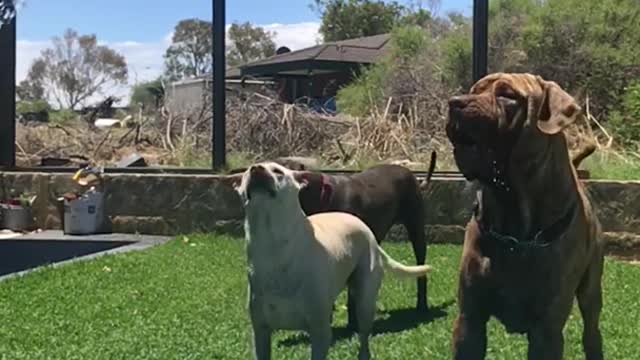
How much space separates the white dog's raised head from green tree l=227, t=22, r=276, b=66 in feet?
79.9

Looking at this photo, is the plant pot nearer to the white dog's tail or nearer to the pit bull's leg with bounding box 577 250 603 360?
the white dog's tail

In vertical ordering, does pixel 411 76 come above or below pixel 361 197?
above

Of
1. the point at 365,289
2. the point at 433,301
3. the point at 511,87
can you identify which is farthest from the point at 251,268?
the point at 433,301

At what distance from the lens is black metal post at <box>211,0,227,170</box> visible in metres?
13.5

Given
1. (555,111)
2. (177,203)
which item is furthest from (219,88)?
(555,111)

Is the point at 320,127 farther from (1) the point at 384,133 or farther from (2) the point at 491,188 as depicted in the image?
(2) the point at 491,188

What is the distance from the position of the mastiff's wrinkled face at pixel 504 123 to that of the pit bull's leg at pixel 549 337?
1.98ft

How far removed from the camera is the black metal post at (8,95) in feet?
47.5

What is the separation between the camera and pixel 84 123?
2088 centimetres

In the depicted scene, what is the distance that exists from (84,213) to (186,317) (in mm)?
5823

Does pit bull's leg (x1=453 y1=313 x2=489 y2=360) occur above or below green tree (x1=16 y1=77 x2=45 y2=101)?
below

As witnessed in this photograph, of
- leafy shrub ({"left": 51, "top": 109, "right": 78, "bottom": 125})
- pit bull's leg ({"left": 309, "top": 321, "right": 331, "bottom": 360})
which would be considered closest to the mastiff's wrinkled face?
pit bull's leg ({"left": 309, "top": 321, "right": 331, "bottom": 360})

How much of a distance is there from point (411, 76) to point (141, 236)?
7097 millimetres

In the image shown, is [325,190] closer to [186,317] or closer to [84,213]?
[186,317]
